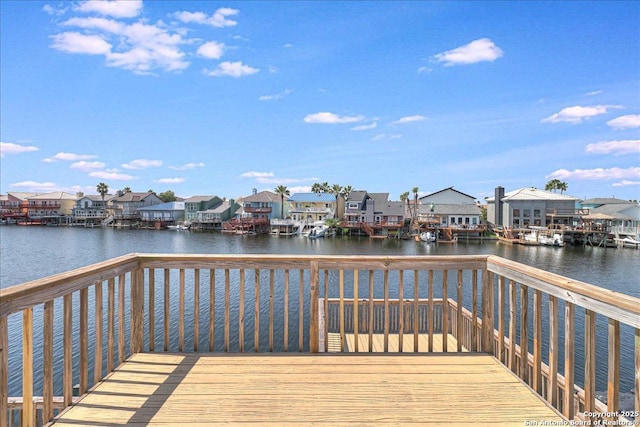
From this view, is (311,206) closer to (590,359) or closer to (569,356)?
(569,356)

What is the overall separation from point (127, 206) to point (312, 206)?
3809cm

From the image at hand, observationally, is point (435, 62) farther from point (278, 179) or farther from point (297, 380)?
point (278, 179)

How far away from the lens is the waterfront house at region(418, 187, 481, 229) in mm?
46844

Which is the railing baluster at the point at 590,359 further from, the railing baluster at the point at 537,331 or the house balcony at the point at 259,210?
the house balcony at the point at 259,210

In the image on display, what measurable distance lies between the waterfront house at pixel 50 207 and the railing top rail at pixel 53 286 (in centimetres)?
8251

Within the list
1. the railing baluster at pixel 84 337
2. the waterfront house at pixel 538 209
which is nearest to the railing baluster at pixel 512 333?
the railing baluster at pixel 84 337

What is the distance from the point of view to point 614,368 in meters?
1.73

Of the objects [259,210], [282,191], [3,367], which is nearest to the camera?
[3,367]

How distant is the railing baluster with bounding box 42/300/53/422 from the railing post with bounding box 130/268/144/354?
1.03 metres

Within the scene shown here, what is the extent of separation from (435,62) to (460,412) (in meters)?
21.2

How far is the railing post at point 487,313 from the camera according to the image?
318 cm

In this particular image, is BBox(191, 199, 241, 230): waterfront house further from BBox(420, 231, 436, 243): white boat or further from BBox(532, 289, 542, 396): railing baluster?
BBox(532, 289, 542, 396): railing baluster

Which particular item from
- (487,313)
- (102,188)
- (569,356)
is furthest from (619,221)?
(102,188)

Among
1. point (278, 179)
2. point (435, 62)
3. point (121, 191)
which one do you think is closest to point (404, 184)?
point (278, 179)
